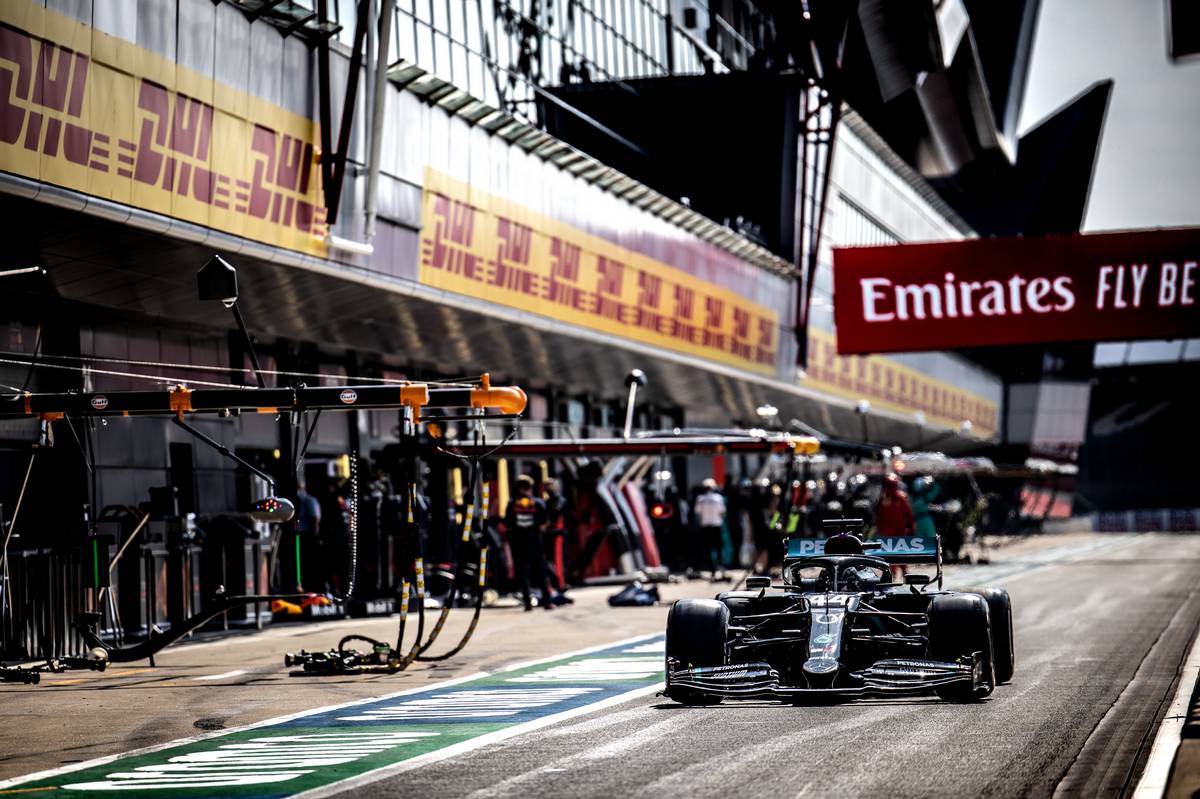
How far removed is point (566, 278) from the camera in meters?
28.5

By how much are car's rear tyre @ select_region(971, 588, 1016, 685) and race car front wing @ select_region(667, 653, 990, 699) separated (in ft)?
3.30

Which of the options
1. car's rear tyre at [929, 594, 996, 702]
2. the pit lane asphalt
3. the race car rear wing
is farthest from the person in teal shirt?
car's rear tyre at [929, 594, 996, 702]

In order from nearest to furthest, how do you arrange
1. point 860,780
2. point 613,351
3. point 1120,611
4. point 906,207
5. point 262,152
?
1. point 860,780
2. point 262,152
3. point 1120,611
4. point 613,351
5. point 906,207

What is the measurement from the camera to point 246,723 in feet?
39.6

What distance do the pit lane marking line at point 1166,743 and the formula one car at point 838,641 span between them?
1.30 metres

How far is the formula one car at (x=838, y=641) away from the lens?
11641mm

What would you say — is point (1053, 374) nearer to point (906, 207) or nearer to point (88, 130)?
point (906, 207)

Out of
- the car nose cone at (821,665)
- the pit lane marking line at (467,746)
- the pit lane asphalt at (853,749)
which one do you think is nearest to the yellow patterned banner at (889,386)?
the pit lane marking line at (467,746)

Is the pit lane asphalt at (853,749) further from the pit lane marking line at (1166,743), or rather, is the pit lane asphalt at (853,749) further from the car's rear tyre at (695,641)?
the car's rear tyre at (695,641)

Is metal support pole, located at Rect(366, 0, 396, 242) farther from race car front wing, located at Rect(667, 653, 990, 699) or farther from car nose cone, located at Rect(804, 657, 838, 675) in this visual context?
car nose cone, located at Rect(804, 657, 838, 675)

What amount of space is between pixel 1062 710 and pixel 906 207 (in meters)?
54.9

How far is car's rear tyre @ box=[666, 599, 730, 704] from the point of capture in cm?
1205

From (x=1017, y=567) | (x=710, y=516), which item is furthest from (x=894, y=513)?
(x=1017, y=567)

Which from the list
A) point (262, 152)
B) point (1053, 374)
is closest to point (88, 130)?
point (262, 152)
